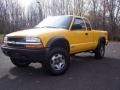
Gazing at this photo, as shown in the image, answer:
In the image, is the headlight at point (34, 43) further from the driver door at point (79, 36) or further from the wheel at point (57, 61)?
the driver door at point (79, 36)

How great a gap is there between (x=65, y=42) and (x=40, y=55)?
1.31 m

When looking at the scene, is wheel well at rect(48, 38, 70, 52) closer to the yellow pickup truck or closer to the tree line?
the yellow pickup truck

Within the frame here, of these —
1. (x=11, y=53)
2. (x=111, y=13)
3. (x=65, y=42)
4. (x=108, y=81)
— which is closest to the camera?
(x=108, y=81)

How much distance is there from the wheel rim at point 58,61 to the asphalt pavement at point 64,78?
11.0 inches

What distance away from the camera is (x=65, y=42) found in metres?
8.55

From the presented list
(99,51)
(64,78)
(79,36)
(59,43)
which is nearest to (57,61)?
(59,43)

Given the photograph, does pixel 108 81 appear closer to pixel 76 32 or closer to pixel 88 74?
pixel 88 74

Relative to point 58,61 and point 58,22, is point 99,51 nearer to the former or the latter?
point 58,22

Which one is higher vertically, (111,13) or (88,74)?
(111,13)

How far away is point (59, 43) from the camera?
8297mm

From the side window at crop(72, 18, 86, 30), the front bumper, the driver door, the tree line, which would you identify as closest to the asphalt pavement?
the front bumper

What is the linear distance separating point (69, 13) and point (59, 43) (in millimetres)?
31650

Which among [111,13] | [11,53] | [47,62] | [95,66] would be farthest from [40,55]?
[111,13]

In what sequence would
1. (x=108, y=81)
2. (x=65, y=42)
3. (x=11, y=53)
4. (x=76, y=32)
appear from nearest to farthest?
(x=108, y=81)
(x=11, y=53)
(x=65, y=42)
(x=76, y=32)
